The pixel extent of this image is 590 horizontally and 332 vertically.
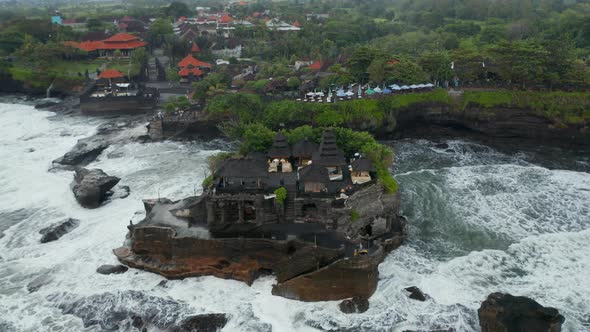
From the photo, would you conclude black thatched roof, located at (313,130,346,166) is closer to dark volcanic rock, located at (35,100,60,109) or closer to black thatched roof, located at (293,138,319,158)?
black thatched roof, located at (293,138,319,158)

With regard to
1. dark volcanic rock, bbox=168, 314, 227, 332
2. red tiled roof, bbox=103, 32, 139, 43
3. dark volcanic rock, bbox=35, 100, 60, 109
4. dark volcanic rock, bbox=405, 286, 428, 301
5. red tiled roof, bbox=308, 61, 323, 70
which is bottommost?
dark volcanic rock, bbox=168, 314, 227, 332

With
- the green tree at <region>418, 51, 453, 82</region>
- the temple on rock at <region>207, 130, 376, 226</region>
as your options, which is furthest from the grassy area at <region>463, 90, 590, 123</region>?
the temple on rock at <region>207, 130, 376, 226</region>

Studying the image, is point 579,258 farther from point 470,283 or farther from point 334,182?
point 334,182

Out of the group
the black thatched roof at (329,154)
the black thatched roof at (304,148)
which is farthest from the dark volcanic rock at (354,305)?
the black thatched roof at (304,148)

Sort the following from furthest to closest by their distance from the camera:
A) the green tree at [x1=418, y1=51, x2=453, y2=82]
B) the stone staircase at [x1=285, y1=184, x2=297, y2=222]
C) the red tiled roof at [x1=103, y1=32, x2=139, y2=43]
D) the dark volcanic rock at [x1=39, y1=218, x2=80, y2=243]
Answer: the red tiled roof at [x1=103, y1=32, x2=139, y2=43] < the green tree at [x1=418, y1=51, x2=453, y2=82] < the dark volcanic rock at [x1=39, y1=218, x2=80, y2=243] < the stone staircase at [x1=285, y1=184, x2=297, y2=222]

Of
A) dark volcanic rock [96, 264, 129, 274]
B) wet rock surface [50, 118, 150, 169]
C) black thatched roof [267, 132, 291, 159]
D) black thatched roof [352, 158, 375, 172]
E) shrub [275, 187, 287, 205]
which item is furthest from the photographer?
wet rock surface [50, 118, 150, 169]
